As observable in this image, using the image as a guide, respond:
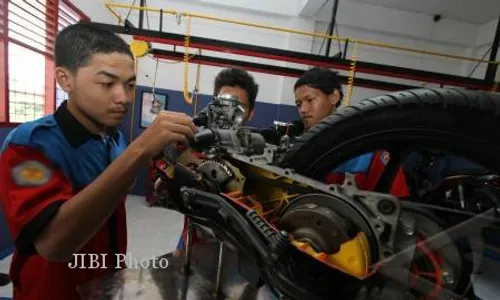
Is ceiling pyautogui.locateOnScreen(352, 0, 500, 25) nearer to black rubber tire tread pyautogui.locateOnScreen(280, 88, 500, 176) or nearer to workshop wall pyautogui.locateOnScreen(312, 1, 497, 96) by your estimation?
workshop wall pyautogui.locateOnScreen(312, 1, 497, 96)

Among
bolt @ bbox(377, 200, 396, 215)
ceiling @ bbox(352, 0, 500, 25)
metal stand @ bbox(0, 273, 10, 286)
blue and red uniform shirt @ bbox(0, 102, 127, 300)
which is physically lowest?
metal stand @ bbox(0, 273, 10, 286)

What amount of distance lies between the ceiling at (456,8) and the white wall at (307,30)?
2.9 inches

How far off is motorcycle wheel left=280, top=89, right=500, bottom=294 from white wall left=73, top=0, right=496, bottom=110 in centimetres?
317

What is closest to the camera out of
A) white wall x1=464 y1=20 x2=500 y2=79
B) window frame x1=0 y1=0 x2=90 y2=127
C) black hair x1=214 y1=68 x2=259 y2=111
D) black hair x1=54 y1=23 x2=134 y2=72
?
black hair x1=54 y1=23 x2=134 y2=72

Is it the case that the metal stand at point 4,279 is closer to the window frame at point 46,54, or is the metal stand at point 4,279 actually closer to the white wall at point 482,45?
the window frame at point 46,54

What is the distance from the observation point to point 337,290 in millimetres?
447

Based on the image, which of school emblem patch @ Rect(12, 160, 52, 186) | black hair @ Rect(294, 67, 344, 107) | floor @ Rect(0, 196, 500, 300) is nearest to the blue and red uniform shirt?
school emblem patch @ Rect(12, 160, 52, 186)

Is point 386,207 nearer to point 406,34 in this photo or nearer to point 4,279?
point 4,279

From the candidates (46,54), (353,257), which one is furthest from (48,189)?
(46,54)

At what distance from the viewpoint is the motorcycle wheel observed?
426mm

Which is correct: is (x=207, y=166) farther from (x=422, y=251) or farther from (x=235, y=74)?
(x=235, y=74)

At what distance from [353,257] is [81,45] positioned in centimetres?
74

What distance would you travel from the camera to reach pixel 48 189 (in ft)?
1.86

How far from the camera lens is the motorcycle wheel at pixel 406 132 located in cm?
43
